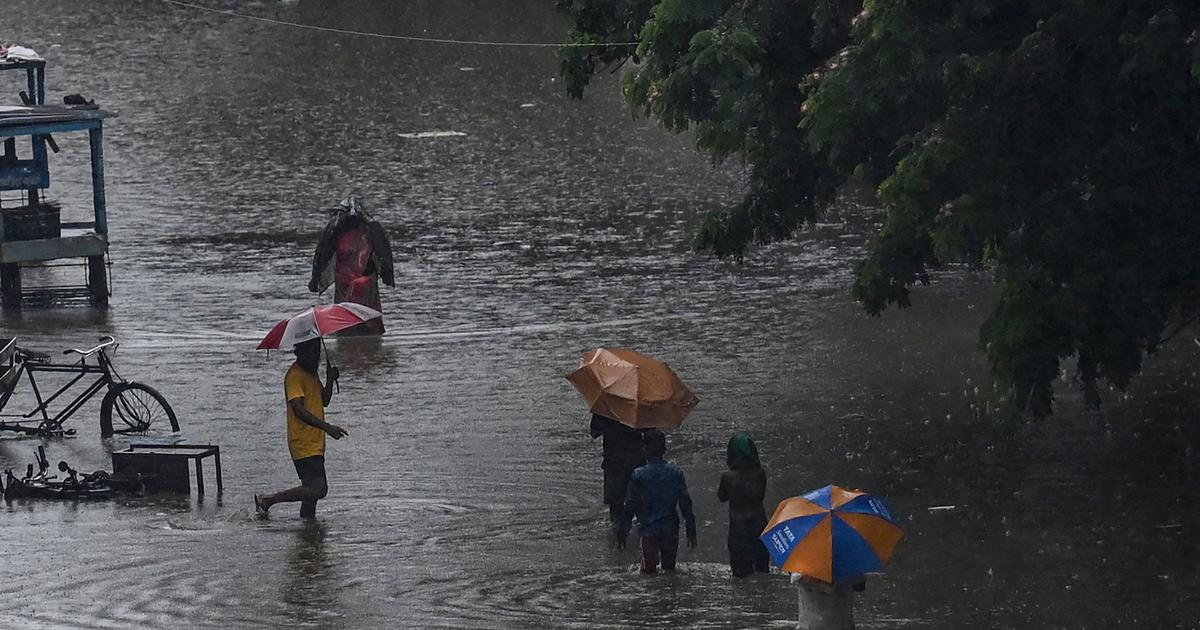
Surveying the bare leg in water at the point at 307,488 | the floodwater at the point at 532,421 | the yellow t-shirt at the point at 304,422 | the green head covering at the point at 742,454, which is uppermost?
the green head covering at the point at 742,454

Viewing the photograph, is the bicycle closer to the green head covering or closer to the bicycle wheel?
the bicycle wheel

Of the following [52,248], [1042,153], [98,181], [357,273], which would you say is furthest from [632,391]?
[98,181]

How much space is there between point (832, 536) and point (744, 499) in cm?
235

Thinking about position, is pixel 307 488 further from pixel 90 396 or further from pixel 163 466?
pixel 90 396

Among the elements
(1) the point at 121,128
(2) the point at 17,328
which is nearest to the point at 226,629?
(2) the point at 17,328

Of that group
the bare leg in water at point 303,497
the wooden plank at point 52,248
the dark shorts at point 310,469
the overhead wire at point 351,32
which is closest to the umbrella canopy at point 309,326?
the dark shorts at point 310,469

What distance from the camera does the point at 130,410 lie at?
1520 cm

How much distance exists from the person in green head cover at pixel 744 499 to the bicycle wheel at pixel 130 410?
538 cm

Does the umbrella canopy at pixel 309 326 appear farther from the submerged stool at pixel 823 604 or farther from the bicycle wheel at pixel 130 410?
the submerged stool at pixel 823 604

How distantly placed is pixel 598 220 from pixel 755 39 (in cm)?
1258

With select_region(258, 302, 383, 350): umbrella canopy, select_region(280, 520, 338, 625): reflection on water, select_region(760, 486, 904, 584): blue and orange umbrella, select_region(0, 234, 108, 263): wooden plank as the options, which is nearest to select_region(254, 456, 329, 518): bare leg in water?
Result: select_region(280, 520, 338, 625): reflection on water

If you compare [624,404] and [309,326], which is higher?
[309,326]

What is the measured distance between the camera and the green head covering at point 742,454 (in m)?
11.0

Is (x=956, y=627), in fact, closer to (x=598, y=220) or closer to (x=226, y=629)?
(x=226, y=629)
